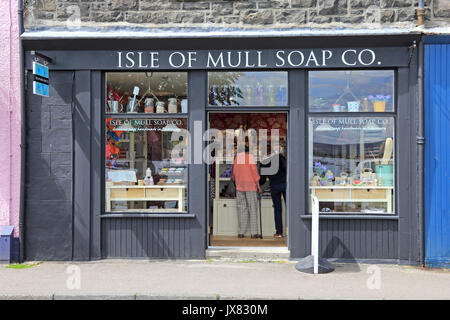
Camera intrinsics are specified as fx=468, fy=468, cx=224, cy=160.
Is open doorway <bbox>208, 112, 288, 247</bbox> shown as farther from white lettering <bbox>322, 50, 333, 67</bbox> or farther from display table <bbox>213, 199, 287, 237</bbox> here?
white lettering <bbox>322, 50, 333, 67</bbox>

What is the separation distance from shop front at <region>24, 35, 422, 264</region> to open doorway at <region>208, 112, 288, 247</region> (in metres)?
1.28

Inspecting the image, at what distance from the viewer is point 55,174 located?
26.3 feet

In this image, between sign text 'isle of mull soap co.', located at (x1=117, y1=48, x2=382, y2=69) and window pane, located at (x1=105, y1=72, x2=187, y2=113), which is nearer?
sign text 'isle of mull soap co.', located at (x1=117, y1=48, x2=382, y2=69)

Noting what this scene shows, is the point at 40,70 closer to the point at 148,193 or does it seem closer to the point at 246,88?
the point at 148,193

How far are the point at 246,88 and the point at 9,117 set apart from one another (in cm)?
411

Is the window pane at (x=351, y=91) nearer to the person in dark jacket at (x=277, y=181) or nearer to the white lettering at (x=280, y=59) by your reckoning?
the white lettering at (x=280, y=59)

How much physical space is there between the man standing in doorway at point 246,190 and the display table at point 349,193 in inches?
68.8

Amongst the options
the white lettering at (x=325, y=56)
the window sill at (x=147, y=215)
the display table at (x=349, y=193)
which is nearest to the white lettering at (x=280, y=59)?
the white lettering at (x=325, y=56)

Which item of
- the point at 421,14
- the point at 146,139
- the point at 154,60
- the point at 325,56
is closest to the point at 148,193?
the point at 146,139

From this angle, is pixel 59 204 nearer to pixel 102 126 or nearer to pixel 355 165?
pixel 102 126

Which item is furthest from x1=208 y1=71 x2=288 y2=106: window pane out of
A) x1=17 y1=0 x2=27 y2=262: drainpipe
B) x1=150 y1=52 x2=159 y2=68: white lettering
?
x1=17 y1=0 x2=27 y2=262: drainpipe

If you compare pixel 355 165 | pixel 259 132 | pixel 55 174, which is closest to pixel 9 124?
pixel 55 174

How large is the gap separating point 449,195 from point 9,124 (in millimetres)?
7475

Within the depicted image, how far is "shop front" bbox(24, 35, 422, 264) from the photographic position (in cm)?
787
